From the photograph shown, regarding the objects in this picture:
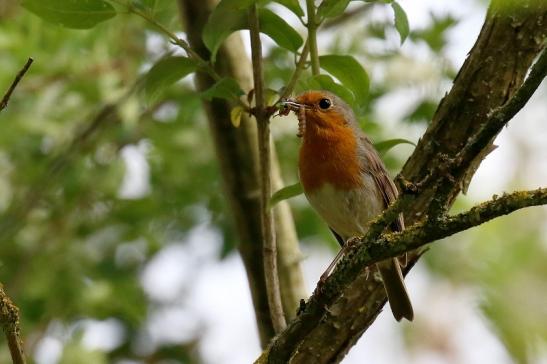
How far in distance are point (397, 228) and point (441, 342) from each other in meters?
5.30

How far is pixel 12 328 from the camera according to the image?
315 centimetres

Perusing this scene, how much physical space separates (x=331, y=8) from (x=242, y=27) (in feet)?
1.36

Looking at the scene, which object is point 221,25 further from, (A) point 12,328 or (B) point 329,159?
(A) point 12,328

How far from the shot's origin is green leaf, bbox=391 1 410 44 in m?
3.89

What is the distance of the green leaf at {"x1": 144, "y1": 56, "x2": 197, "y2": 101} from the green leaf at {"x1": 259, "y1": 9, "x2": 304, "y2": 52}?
0.35 metres

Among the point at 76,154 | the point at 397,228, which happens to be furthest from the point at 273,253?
the point at 76,154

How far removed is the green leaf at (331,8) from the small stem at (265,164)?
274 millimetres

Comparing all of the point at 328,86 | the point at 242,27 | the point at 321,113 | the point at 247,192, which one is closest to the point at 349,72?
the point at 328,86

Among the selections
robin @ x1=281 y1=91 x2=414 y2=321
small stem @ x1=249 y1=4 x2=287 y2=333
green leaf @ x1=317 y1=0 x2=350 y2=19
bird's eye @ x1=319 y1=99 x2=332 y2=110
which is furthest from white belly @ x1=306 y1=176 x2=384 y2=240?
green leaf @ x1=317 y1=0 x2=350 y2=19

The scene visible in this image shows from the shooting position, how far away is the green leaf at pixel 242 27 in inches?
155

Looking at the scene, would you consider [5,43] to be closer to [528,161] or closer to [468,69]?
[468,69]

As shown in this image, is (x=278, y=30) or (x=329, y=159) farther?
(x=329, y=159)

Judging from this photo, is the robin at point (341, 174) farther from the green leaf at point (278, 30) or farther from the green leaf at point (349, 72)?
the green leaf at point (278, 30)

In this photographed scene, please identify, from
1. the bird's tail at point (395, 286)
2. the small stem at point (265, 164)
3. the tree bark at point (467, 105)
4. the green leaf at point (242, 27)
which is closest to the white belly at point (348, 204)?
the bird's tail at point (395, 286)
